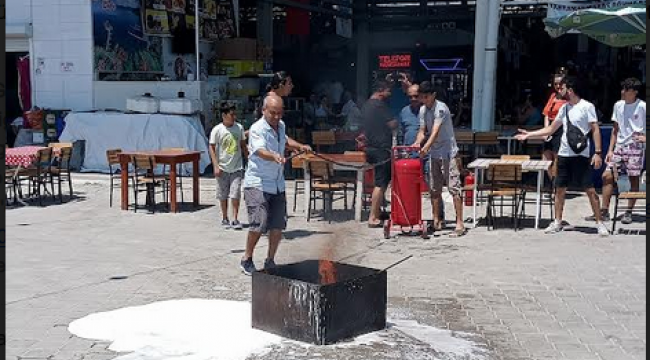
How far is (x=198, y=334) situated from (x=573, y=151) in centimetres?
568

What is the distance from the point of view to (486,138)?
13914 mm

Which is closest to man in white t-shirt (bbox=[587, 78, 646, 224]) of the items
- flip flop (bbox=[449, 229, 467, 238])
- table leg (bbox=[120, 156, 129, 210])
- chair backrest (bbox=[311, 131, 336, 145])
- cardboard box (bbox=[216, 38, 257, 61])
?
flip flop (bbox=[449, 229, 467, 238])

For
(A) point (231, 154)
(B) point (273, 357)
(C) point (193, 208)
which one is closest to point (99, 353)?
(B) point (273, 357)

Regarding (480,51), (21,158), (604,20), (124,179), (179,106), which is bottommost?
(124,179)

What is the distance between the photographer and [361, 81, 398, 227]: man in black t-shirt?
33.8 ft

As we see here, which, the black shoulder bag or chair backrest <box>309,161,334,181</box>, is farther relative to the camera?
chair backrest <box>309,161,334,181</box>

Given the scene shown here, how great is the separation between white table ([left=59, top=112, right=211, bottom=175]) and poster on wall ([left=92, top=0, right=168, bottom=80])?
1.48 meters

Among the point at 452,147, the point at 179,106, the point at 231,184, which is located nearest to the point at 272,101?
the point at 231,184

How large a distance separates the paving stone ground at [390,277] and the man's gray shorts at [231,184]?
0.52 meters

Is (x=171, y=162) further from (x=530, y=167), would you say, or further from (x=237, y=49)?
(x=237, y=49)

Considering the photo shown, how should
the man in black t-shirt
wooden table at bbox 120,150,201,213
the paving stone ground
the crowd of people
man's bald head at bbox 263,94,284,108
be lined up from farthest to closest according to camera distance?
wooden table at bbox 120,150,201,213, the man in black t-shirt, the crowd of people, man's bald head at bbox 263,94,284,108, the paving stone ground

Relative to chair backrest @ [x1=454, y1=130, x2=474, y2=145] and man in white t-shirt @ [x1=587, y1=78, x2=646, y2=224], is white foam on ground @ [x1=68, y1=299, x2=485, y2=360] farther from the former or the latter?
chair backrest @ [x1=454, y1=130, x2=474, y2=145]

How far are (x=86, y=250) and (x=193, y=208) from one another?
3119 millimetres

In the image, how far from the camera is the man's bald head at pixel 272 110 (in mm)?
7320
